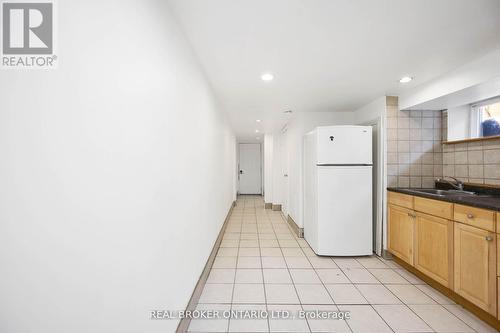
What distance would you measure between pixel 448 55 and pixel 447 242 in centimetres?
175

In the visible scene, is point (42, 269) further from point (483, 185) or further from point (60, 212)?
point (483, 185)

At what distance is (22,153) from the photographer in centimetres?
60

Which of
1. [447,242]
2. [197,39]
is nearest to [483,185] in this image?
[447,242]

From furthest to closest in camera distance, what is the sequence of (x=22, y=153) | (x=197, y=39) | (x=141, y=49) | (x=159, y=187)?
1. (x=197, y=39)
2. (x=159, y=187)
3. (x=141, y=49)
4. (x=22, y=153)

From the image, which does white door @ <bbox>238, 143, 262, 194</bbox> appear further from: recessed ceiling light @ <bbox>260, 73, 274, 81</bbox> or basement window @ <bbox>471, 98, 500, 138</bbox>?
basement window @ <bbox>471, 98, 500, 138</bbox>

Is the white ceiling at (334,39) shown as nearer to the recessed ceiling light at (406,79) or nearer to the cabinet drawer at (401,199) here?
the recessed ceiling light at (406,79)

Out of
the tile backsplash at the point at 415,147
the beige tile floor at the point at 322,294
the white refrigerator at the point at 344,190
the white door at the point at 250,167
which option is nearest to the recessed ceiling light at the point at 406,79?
the tile backsplash at the point at 415,147

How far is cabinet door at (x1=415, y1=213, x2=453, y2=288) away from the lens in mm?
2141

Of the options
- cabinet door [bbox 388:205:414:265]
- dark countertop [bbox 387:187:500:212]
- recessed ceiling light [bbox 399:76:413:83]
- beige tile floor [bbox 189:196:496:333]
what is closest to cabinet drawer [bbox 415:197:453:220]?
dark countertop [bbox 387:187:500:212]

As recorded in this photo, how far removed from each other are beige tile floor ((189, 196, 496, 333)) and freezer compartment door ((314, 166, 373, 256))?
0.55 ft

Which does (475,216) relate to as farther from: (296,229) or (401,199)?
(296,229)

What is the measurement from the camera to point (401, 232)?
283 cm

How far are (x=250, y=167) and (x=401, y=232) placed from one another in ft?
23.0

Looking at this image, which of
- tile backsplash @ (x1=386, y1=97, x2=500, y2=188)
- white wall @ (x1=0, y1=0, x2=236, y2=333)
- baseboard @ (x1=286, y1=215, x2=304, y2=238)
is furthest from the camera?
baseboard @ (x1=286, y1=215, x2=304, y2=238)
